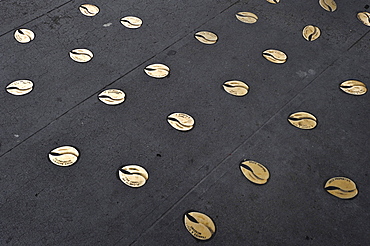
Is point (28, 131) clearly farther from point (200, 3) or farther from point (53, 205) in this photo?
point (200, 3)

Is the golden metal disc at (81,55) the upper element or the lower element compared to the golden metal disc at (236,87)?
lower

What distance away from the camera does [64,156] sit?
2.46 metres

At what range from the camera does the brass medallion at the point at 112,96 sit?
2781 mm

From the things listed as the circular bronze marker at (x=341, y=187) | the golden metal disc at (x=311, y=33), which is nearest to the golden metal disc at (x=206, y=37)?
the golden metal disc at (x=311, y=33)

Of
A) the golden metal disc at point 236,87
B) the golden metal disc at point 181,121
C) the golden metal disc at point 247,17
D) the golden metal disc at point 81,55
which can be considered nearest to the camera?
the golden metal disc at point 181,121

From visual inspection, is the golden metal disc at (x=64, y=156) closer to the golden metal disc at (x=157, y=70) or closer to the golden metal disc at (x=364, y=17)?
the golden metal disc at (x=157, y=70)

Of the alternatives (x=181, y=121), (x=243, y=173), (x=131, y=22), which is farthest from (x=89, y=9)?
(x=243, y=173)

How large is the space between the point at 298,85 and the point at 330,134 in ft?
1.59

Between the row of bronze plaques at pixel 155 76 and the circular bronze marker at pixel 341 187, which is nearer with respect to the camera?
the circular bronze marker at pixel 341 187

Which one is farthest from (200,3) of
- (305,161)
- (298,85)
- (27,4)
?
(305,161)

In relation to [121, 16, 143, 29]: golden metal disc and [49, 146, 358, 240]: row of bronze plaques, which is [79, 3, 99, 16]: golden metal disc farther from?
[49, 146, 358, 240]: row of bronze plaques

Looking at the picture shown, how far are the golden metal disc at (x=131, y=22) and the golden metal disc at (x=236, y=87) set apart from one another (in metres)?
0.99

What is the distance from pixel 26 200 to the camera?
2.26 m

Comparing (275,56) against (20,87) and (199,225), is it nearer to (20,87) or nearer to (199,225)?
(199,225)
